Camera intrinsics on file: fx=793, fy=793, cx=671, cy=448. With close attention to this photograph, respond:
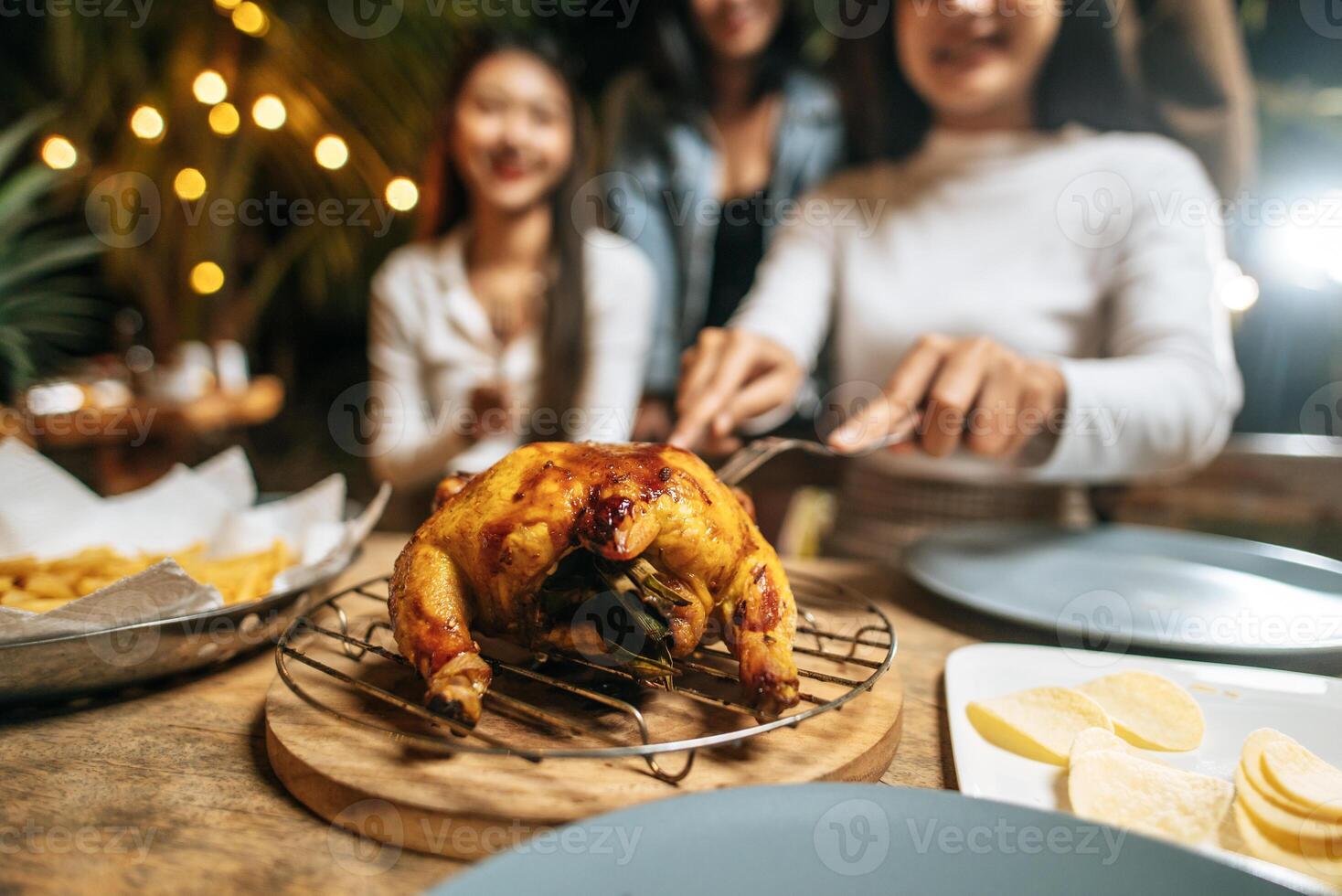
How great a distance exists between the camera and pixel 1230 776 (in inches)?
38.2

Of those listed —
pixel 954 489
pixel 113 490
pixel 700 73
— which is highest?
pixel 700 73

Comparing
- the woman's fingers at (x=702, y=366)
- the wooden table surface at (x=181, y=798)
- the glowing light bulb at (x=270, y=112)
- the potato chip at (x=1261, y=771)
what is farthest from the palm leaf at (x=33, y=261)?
the potato chip at (x=1261, y=771)

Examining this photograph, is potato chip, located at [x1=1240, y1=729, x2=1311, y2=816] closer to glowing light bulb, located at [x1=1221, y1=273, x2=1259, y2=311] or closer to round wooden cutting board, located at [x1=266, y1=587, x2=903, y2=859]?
round wooden cutting board, located at [x1=266, y1=587, x2=903, y2=859]

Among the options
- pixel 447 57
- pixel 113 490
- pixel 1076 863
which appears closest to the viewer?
pixel 1076 863

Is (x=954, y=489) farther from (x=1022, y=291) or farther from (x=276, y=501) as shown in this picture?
(x=276, y=501)

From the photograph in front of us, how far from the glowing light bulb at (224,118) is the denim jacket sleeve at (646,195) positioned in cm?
289

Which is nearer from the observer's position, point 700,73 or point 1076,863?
point 1076,863

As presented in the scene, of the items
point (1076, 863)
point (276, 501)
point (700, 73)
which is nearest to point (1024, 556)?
point (1076, 863)

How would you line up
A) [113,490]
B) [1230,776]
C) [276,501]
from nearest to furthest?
[1230,776], [276,501], [113,490]

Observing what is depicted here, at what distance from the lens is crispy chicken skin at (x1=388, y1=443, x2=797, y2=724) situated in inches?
37.1

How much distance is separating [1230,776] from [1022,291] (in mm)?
1944

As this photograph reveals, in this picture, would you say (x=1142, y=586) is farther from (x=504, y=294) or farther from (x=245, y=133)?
(x=245, y=133)

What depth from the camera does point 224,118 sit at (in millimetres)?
4746

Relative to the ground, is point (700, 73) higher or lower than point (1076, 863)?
higher
